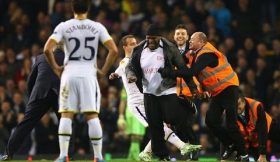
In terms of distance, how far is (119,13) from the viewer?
27.0m

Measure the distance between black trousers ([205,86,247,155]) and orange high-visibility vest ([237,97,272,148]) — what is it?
0.76m

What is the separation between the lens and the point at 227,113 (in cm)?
1672

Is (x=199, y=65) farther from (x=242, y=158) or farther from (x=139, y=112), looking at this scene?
(x=139, y=112)

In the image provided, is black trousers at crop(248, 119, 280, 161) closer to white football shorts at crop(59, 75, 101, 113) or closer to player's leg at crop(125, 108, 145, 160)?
player's leg at crop(125, 108, 145, 160)

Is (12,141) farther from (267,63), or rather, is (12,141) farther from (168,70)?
(267,63)

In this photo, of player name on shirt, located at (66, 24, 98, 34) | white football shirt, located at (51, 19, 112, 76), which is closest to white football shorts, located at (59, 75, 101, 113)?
white football shirt, located at (51, 19, 112, 76)

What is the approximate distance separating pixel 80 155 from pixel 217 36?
5.52m

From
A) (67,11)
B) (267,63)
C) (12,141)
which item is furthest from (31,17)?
(12,141)

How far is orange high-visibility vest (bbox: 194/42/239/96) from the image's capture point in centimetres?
1666

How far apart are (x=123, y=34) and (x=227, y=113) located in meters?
9.75

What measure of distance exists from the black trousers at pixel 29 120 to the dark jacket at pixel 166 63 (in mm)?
1629

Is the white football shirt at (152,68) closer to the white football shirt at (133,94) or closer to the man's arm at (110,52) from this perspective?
the white football shirt at (133,94)

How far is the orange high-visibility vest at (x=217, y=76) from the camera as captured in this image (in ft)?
54.6

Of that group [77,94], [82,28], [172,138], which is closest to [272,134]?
[172,138]
